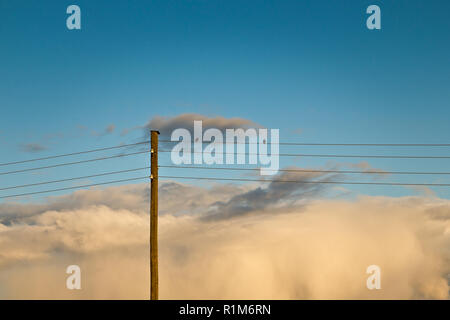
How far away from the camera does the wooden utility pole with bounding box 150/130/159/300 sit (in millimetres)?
29656

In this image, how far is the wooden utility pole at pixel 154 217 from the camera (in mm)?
29656

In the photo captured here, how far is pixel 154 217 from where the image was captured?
30453 mm
